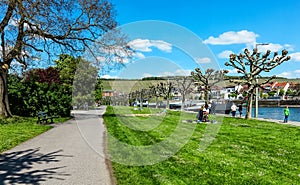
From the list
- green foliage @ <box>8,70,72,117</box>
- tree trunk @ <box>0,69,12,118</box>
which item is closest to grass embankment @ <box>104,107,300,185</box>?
tree trunk @ <box>0,69,12,118</box>

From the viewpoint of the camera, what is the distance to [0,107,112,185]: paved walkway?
19.7ft

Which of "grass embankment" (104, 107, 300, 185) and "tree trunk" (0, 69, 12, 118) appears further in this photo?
"tree trunk" (0, 69, 12, 118)

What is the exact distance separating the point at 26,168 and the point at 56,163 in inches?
31.4

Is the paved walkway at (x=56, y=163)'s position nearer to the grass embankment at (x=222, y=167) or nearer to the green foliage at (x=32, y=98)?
the grass embankment at (x=222, y=167)

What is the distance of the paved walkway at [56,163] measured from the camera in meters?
6.01

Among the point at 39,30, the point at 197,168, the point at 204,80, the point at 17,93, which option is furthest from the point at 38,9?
the point at 204,80

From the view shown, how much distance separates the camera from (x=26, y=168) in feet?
22.8

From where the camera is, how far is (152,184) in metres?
5.76

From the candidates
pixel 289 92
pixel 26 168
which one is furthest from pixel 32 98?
pixel 289 92

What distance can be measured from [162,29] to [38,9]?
976cm

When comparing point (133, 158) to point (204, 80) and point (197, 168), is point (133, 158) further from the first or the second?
point (204, 80)

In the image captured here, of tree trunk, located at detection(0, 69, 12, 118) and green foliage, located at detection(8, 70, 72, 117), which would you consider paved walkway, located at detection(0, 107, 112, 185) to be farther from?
green foliage, located at detection(8, 70, 72, 117)

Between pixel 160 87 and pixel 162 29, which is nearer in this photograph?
pixel 162 29

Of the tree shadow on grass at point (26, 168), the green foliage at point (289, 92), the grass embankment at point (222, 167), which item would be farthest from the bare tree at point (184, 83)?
the green foliage at point (289, 92)
